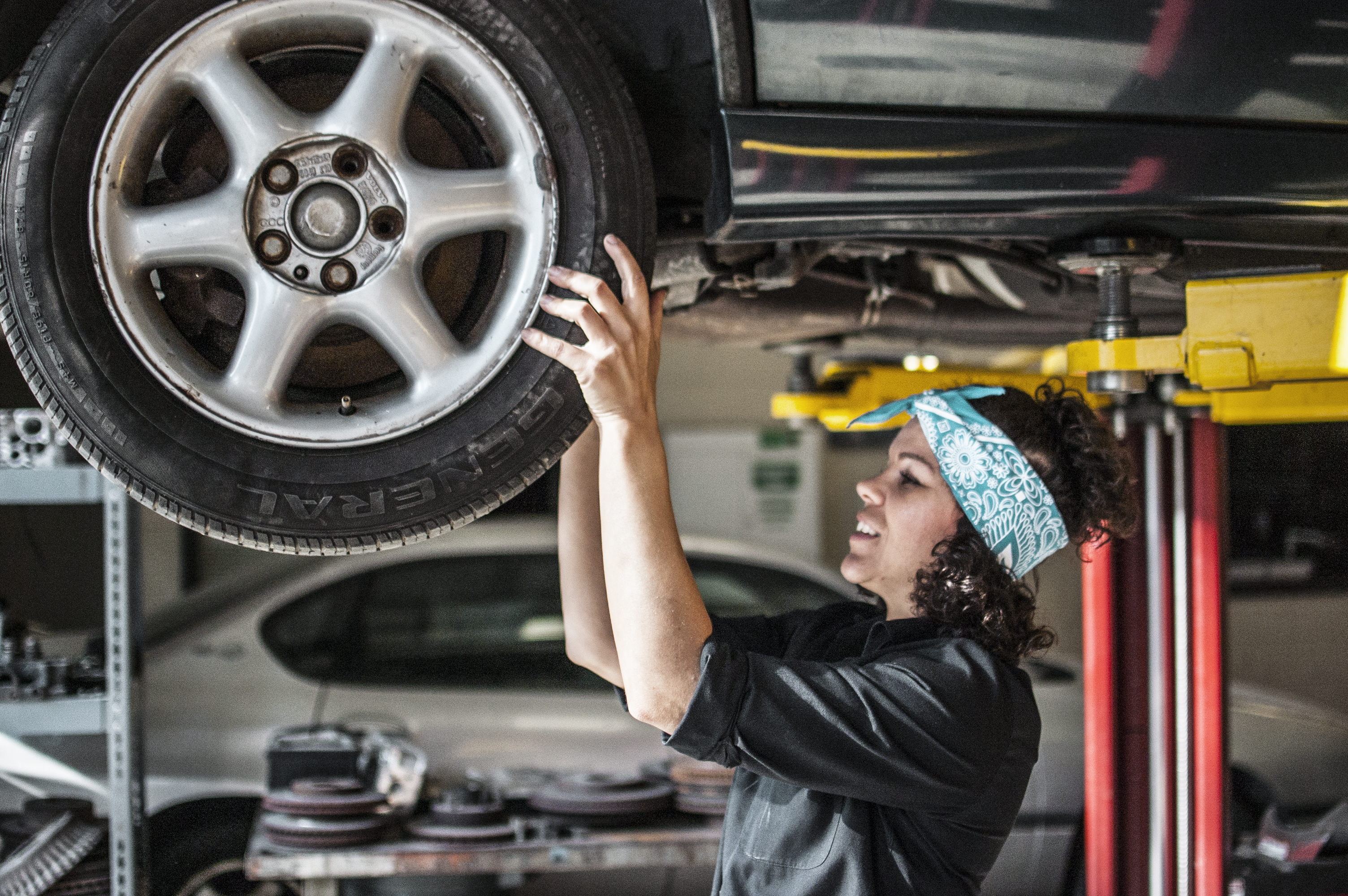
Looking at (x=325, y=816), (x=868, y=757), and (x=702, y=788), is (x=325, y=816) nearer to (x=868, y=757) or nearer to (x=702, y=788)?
(x=702, y=788)

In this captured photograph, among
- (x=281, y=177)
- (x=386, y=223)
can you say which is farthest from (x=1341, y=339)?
(x=281, y=177)

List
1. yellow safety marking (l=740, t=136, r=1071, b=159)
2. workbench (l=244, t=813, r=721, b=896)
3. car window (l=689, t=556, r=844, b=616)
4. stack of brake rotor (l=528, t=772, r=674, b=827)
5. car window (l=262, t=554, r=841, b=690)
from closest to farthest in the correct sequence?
yellow safety marking (l=740, t=136, r=1071, b=159), workbench (l=244, t=813, r=721, b=896), stack of brake rotor (l=528, t=772, r=674, b=827), car window (l=262, t=554, r=841, b=690), car window (l=689, t=556, r=844, b=616)

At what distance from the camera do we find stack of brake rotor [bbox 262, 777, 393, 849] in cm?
289

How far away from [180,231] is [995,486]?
0.91 meters

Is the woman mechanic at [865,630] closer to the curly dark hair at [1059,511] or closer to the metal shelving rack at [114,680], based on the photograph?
the curly dark hair at [1059,511]

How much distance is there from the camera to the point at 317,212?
1133mm

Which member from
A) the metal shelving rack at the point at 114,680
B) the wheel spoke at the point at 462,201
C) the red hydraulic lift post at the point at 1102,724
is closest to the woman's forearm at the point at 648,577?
the wheel spoke at the point at 462,201

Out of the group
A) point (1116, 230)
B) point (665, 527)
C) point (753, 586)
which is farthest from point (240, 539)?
point (753, 586)

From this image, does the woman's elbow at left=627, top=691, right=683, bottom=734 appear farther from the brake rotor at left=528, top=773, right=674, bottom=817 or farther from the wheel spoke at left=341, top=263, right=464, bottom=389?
the brake rotor at left=528, top=773, right=674, bottom=817

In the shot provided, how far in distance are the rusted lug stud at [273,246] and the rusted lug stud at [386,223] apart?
0.08m

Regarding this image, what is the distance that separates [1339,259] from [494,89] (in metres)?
1.15

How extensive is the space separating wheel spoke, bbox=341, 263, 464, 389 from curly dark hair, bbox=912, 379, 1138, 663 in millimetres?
609

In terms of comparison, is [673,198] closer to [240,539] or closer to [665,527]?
[665,527]

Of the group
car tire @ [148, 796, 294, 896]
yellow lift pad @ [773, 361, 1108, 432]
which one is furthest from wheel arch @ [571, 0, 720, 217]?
car tire @ [148, 796, 294, 896]
